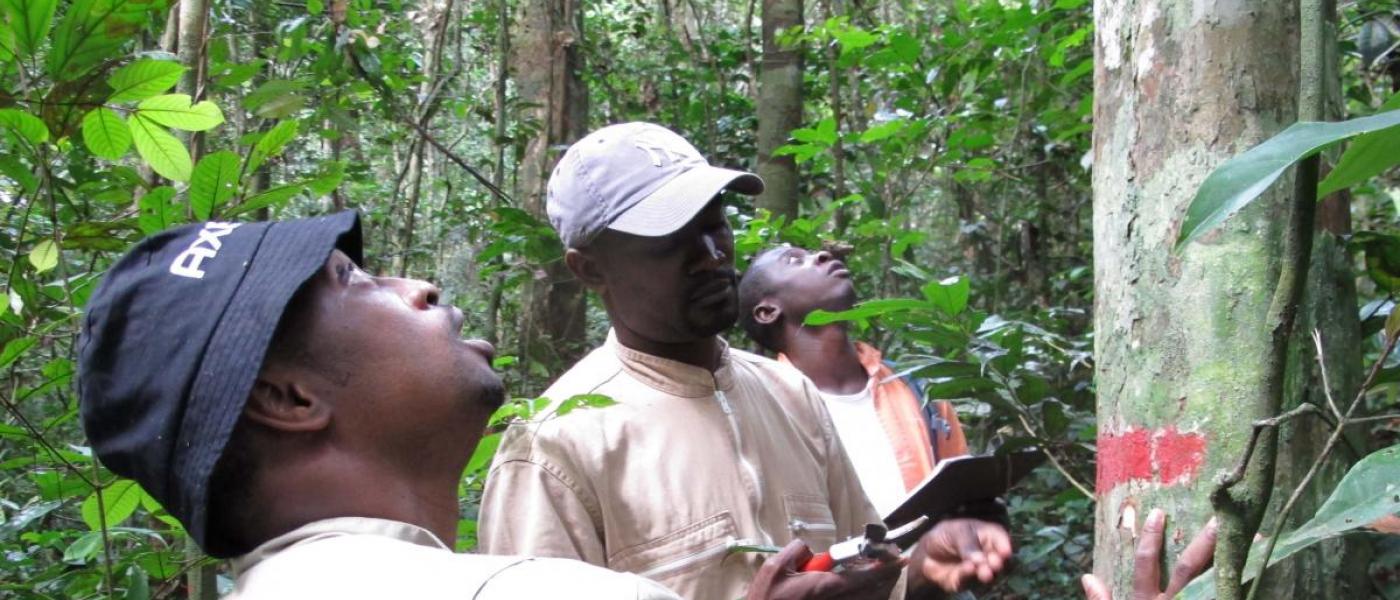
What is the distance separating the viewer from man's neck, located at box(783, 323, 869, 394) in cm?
423

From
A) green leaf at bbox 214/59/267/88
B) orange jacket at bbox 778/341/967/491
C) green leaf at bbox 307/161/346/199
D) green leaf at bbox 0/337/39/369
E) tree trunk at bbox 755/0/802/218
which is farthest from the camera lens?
tree trunk at bbox 755/0/802/218

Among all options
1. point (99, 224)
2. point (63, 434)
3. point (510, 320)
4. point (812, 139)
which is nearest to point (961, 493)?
point (99, 224)

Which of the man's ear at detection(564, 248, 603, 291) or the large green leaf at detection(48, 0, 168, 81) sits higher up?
the large green leaf at detection(48, 0, 168, 81)

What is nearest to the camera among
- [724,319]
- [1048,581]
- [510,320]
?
[724,319]

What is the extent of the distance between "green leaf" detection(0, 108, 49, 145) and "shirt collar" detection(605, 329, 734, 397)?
1.13 meters

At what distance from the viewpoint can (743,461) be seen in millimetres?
2387

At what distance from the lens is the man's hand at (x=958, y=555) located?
251 centimetres

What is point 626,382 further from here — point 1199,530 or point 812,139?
point 812,139

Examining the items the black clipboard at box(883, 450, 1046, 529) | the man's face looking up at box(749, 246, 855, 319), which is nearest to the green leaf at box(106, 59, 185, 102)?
the black clipboard at box(883, 450, 1046, 529)

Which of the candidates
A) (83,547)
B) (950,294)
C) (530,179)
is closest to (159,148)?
(83,547)

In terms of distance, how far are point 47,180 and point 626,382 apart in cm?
112

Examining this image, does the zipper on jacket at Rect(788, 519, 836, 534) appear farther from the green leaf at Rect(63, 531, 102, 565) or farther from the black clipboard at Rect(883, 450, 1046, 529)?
the green leaf at Rect(63, 531, 102, 565)

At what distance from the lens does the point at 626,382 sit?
2.46 meters

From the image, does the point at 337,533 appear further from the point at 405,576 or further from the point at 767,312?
the point at 767,312
